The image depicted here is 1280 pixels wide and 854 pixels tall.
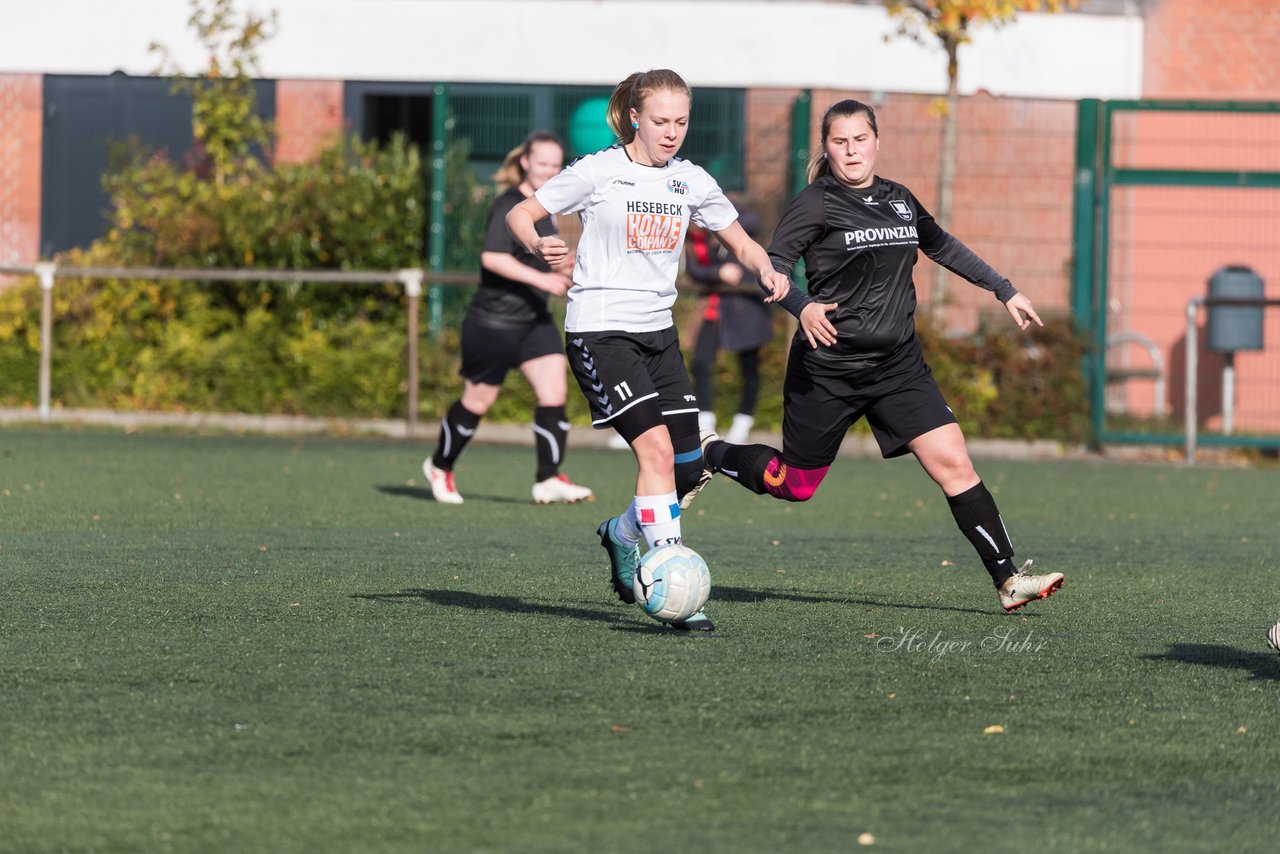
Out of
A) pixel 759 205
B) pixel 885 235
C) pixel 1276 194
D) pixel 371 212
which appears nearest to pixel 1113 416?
pixel 1276 194

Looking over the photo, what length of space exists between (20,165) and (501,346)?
1143cm

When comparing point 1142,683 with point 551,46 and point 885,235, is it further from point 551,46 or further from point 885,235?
point 551,46

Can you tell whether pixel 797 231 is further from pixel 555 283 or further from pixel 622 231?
pixel 555 283

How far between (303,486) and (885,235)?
5.50 meters

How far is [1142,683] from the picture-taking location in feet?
17.0

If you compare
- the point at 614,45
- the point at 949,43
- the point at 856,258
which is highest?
the point at 614,45

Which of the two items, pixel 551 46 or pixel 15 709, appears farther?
pixel 551 46

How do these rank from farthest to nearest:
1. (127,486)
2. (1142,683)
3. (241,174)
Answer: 1. (241,174)
2. (127,486)
3. (1142,683)

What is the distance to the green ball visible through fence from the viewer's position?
17.2 m

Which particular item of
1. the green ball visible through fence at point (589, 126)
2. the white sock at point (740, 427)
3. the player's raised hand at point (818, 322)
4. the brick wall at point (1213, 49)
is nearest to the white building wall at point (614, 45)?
the brick wall at point (1213, 49)

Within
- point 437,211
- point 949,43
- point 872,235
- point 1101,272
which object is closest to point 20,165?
point 437,211

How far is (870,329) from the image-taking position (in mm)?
6508

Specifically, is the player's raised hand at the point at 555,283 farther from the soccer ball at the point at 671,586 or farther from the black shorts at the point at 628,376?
the soccer ball at the point at 671,586

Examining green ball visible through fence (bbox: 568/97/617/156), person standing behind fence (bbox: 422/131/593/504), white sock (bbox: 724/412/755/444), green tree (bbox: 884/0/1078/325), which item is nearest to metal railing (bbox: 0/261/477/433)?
green ball visible through fence (bbox: 568/97/617/156)
